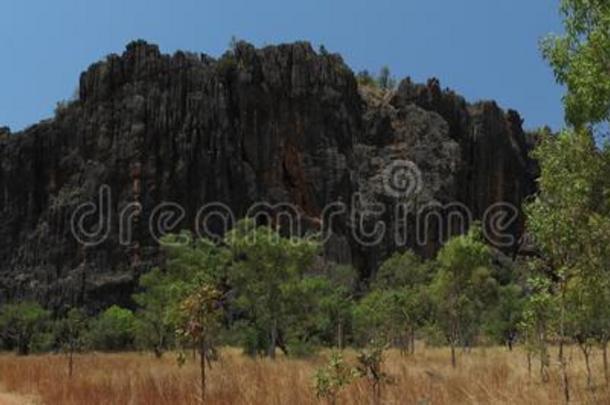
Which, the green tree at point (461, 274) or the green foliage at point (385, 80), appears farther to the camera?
the green foliage at point (385, 80)

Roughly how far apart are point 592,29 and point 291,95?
8600cm

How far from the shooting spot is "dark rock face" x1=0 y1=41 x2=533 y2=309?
87.5m

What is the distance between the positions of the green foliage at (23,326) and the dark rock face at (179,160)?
1065 cm

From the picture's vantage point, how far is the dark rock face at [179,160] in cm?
8750

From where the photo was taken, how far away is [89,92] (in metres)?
92.2

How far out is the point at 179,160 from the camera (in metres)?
90.6

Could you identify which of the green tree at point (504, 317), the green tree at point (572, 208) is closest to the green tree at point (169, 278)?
the green tree at point (504, 317)

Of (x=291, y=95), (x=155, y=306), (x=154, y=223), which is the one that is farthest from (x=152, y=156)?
(x=155, y=306)

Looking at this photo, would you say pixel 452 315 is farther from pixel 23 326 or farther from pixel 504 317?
pixel 23 326

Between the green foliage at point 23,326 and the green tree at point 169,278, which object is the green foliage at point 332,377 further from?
the green foliage at point 23,326

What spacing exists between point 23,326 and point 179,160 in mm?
27696

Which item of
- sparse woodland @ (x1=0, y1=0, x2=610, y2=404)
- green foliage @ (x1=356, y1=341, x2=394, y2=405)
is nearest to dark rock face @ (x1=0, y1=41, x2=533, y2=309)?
sparse woodland @ (x1=0, y1=0, x2=610, y2=404)

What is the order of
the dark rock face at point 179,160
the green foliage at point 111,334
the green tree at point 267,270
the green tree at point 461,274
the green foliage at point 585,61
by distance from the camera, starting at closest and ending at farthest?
the green foliage at point 585,61 → the green tree at point 461,274 → the green tree at point 267,270 → the green foliage at point 111,334 → the dark rock face at point 179,160

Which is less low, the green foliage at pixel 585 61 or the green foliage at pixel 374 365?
the green foliage at pixel 585 61
